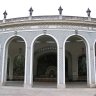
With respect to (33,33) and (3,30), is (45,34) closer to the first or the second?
(33,33)

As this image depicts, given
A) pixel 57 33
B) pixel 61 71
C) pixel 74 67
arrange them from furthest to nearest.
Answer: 1. pixel 74 67
2. pixel 57 33
3. pixel 61 71

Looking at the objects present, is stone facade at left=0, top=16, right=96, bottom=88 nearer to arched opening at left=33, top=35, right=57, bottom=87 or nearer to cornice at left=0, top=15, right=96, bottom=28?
cornice at left=0, top=15, right=96, bottom=28

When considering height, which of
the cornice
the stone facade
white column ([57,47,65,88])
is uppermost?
the cornice

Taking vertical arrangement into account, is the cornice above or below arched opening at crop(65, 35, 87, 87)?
above

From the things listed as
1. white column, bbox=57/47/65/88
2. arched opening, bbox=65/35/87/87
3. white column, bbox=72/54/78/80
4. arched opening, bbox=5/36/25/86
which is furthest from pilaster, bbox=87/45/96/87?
arched opening, bbox=5/36/25/86

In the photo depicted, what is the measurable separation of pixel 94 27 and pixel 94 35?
3.11 feet

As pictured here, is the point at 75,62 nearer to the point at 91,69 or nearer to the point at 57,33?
the point at 91,69

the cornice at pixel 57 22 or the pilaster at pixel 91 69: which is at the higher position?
the cornice at pixel 57 22

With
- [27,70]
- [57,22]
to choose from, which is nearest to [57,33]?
[57,22]

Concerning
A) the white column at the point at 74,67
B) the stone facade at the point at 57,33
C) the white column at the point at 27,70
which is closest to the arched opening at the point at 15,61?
the stone facade at the point at 57,33

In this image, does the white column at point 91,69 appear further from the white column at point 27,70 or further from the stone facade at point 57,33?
the white column at point 27,70

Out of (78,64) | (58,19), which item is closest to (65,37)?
(58,19)

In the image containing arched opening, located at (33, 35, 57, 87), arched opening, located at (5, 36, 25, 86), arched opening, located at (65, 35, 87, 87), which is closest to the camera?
arched opening, located at (65, 35, 87, 87)

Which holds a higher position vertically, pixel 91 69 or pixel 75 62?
pixel 75 62
